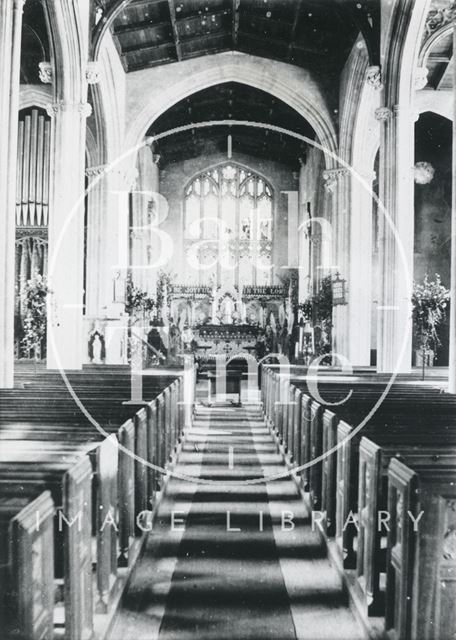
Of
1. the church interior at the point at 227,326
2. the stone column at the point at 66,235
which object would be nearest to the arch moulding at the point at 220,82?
the church interior at the point at 227,326

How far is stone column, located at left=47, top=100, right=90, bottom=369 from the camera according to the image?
8.46 m

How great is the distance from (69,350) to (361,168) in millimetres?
7776

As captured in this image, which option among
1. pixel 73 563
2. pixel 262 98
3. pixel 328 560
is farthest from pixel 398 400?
pixel 262 98

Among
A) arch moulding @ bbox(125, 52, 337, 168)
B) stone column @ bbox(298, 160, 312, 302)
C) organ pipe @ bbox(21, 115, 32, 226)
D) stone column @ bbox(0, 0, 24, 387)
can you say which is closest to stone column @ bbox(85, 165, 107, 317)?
organ pipe @ bbox(21, 115, 32, 226)

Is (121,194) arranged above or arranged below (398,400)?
above

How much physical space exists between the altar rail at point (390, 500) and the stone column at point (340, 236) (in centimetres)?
795

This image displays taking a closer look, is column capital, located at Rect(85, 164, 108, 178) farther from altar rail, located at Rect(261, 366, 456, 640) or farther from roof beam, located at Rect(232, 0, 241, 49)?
altar rail, located at Rect(261, 366, 456, 640)

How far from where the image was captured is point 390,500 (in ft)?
7.73

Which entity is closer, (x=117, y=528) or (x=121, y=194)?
(x=117, y=528)

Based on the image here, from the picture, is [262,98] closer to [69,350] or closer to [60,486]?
[69,350]

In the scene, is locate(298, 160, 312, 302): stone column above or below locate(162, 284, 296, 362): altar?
above

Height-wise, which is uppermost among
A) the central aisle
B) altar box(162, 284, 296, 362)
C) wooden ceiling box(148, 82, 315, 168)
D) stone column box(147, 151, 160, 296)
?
wooden ceiling box(148, 82, 315, 168)

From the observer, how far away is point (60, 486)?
2117mm

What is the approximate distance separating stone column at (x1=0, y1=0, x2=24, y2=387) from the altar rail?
110 inches
